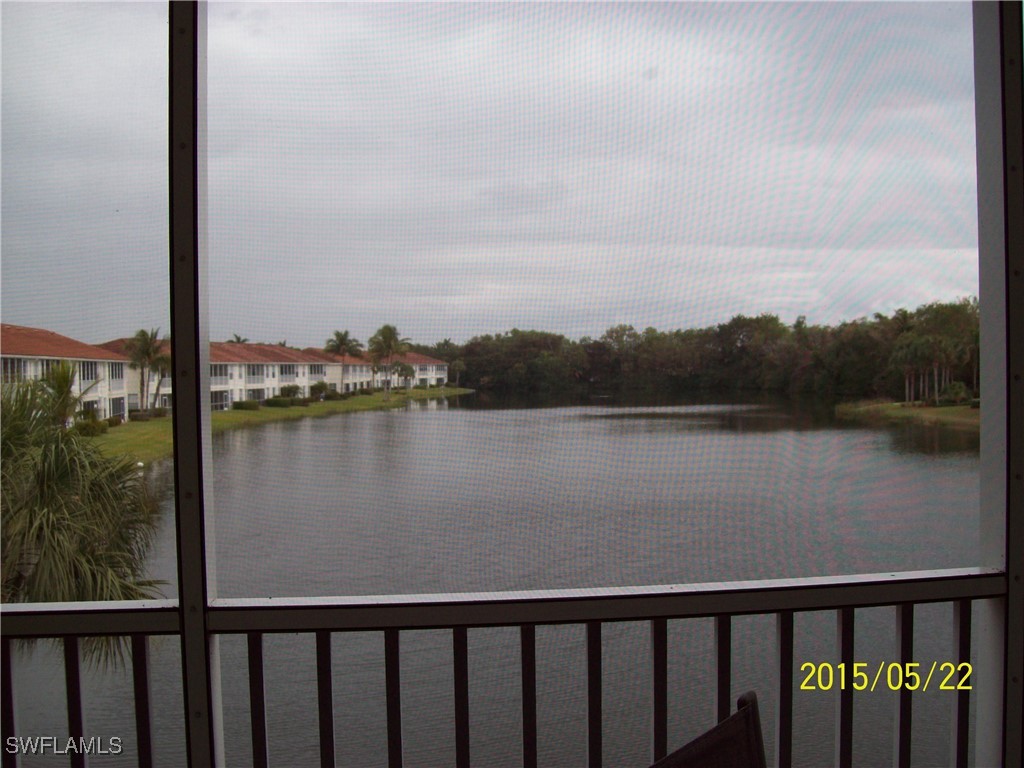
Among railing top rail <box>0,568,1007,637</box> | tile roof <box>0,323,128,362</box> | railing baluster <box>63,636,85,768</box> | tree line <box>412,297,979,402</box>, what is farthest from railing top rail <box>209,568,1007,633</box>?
tile roof <box>0,323,128,362</box>

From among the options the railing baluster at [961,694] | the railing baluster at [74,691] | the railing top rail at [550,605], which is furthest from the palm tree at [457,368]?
the railing baluster at [961,694]

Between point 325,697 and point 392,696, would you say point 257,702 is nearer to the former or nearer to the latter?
point 325,697

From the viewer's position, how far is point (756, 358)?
190cm

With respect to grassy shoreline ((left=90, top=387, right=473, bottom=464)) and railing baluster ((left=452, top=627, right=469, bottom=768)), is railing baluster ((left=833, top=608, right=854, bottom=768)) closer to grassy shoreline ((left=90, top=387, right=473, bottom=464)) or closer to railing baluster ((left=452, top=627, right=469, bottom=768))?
railing baluster ((left=452, top=627, right=469, bottom=768))

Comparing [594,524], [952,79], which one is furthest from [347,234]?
[952,79]

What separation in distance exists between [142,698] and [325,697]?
16.7 inches

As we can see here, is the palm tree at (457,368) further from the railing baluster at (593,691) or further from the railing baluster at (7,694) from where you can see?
the railing baluster at (7,694)

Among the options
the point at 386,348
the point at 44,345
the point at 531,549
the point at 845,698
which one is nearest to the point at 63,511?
the point at 44,345

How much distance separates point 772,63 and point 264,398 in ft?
5.91

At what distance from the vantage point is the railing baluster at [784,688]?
157 cm

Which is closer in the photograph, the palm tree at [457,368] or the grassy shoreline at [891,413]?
the palm tree at [457,368]

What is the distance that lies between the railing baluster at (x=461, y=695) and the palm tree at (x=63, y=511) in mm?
867

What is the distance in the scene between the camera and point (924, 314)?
199 cm
